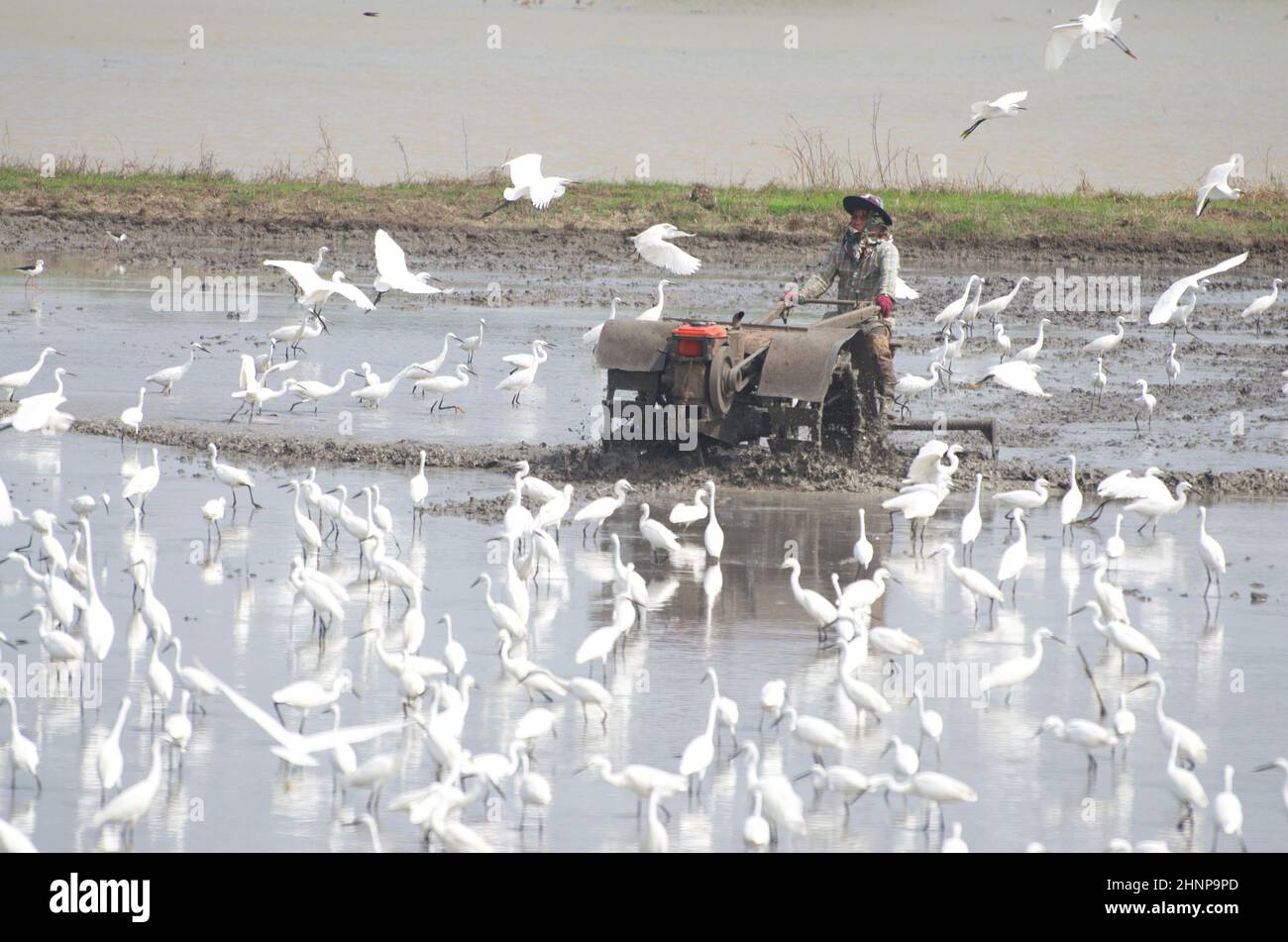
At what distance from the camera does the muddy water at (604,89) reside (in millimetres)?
38594

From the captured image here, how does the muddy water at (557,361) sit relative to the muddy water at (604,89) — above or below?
below

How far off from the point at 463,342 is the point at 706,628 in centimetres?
915

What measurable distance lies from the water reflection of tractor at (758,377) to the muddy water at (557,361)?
199 centimetres

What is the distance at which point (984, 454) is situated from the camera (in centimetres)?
1447

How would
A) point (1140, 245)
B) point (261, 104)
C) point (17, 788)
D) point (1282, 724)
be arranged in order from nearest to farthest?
1. point (17, 788)
2. point (1282, 724)
3. point (1140, 245)
4. point (261, 104)

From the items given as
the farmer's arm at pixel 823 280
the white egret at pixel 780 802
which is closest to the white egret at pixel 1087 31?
the farmer's arm at pixel 823 280

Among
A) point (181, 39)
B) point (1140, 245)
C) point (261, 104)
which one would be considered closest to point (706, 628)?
point (1140, 245)

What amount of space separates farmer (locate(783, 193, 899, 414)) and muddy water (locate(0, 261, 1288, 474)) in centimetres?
191

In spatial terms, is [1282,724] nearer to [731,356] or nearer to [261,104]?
[731,356]

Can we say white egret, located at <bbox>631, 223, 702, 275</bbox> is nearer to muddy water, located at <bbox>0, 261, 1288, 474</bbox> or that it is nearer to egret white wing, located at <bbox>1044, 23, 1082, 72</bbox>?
muddy water, located at <bbox>0, 261, 1288, 474</bbox>

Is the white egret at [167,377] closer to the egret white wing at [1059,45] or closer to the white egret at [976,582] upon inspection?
the white egret at [976,582]

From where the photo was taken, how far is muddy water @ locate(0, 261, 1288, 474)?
15227mm

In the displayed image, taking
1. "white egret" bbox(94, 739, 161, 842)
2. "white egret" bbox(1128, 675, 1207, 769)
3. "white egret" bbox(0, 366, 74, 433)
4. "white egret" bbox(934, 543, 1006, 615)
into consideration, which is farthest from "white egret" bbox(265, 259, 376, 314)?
"white egret" bbox(1128, 675, 1207, 769)

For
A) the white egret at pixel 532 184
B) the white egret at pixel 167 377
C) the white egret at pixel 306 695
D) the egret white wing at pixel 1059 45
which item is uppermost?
the egret white wing at pixel 1059 45
